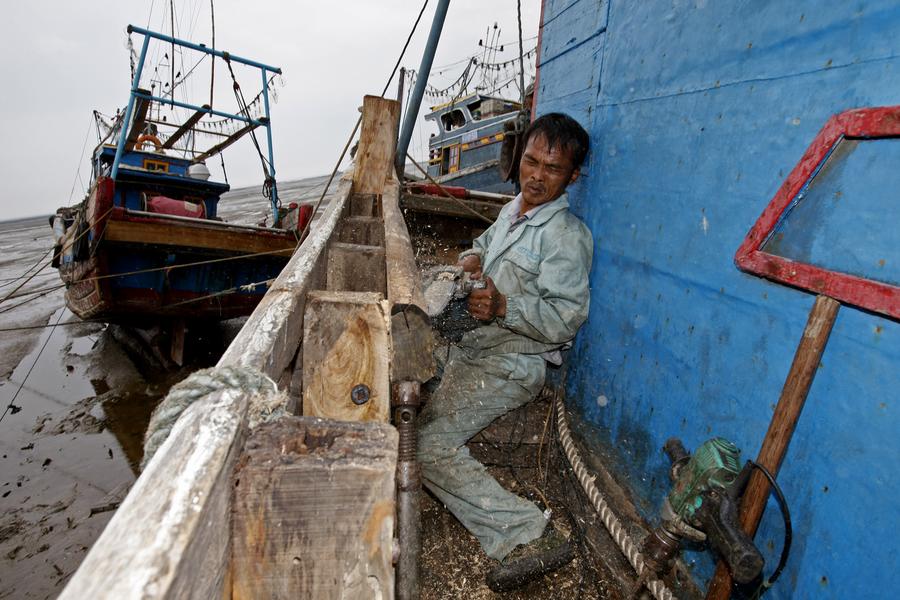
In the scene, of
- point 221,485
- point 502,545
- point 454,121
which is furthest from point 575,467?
point 454,121

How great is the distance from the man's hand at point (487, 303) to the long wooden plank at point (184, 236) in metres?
4.85

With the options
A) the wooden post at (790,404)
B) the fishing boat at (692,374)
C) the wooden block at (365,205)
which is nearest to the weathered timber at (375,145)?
the wooden block at (365,205)

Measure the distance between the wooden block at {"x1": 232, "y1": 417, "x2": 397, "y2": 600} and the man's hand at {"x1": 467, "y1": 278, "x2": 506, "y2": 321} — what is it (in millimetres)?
1506

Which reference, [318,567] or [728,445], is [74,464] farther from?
[728,445]

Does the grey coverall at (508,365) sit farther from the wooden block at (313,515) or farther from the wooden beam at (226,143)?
the wooden beam at (226,143)

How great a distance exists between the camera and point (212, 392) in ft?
2.75

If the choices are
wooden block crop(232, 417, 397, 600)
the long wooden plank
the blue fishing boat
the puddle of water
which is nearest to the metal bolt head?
wooden block crop(232, 417, 397, 600)

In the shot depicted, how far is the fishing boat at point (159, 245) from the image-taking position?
18.5 feet

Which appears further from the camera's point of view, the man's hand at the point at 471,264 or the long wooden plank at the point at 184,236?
the long wooden plank at the point at 184,236

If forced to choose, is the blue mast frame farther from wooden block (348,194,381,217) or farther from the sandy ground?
wooden block (348,194,381,217)

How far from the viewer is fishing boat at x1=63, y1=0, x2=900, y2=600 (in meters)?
0.76

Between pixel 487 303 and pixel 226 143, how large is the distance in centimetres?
902

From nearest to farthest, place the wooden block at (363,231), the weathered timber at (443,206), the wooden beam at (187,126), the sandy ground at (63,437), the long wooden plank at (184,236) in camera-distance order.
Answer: the wooden block at (363,231)
the sandy ground at (63,437)
the weathered timber at (443,206)
the long wooden plank at (184,236)
the wooden beam at (187,126)

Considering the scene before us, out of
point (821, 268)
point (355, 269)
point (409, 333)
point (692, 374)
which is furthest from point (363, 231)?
point (821, 268)
